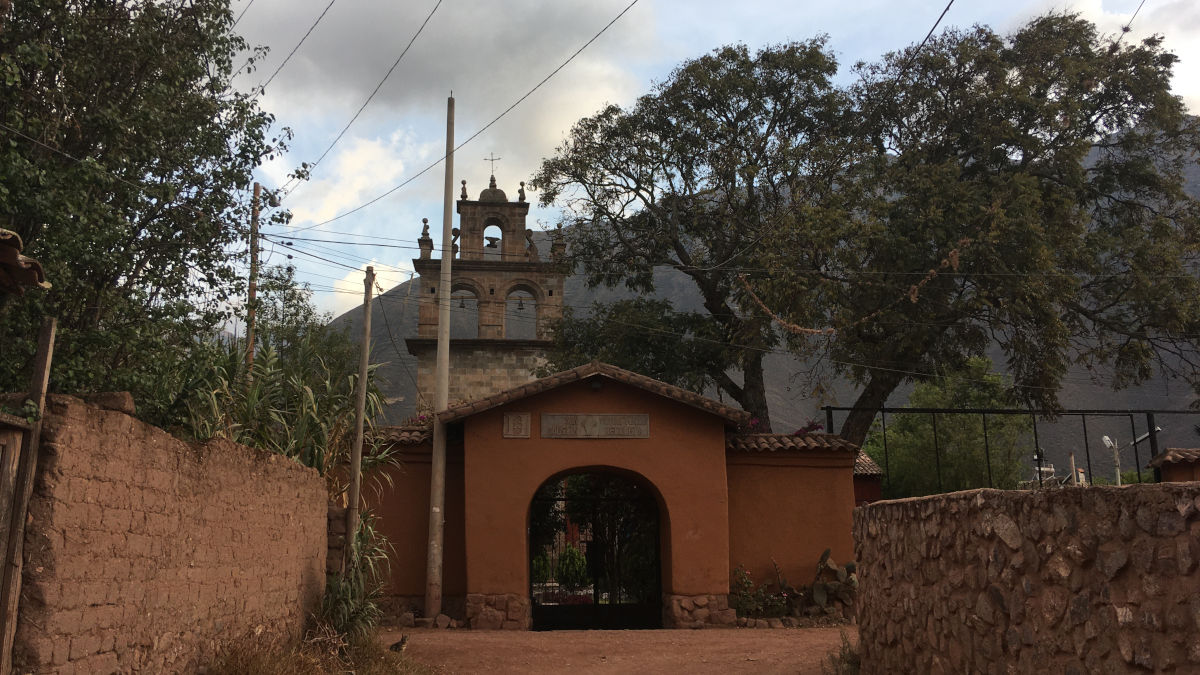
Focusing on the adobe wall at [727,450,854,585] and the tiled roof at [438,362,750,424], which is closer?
the tiled roof at [438,362,750,424]

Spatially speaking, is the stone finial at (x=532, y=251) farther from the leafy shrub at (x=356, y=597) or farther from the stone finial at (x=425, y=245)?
the leafy shrub at (x=356, y=597)

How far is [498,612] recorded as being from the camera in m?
15.9

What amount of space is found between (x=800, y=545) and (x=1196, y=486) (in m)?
13.5

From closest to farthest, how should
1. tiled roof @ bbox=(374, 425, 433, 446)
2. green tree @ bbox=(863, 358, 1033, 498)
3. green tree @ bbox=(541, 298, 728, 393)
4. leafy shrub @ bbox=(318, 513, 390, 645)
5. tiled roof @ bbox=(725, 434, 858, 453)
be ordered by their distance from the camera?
leafy shrub @ bbox=(318, 513, 390, 645) → tiled roof @ bbox=(374, 425, 433, 446) → tiled roof @ bbox=(725, 434, 858, 453) → green tree @ bbox=(541, 298, 728, 393) → green tree @ bbox=(863, 358, 1033, 498)

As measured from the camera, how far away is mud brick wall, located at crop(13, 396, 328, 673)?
5.60 m

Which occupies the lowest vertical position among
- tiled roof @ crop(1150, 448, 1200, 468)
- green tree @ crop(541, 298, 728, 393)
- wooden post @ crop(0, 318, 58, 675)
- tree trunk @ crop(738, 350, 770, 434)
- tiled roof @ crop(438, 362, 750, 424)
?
wooden post @ crop(0, 318, 58, 675)

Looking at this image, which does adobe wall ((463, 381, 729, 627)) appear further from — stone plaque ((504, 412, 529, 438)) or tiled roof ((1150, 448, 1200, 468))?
tiled roof ((1150, 448, 1200, 468))

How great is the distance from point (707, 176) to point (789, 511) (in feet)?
37.7

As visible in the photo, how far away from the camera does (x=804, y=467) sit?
1747cm

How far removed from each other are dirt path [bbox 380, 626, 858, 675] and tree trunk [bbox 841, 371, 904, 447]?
945 cm

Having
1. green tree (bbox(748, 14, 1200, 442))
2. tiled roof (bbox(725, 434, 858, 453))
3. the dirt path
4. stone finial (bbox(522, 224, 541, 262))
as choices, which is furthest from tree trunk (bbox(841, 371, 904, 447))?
stone finial (bbox(522, 224, 541, 262))

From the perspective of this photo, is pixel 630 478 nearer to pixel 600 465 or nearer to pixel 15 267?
pixel 600 465

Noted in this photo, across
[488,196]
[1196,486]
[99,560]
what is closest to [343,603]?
[99,560]

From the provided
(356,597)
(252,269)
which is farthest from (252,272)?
(356,597)
